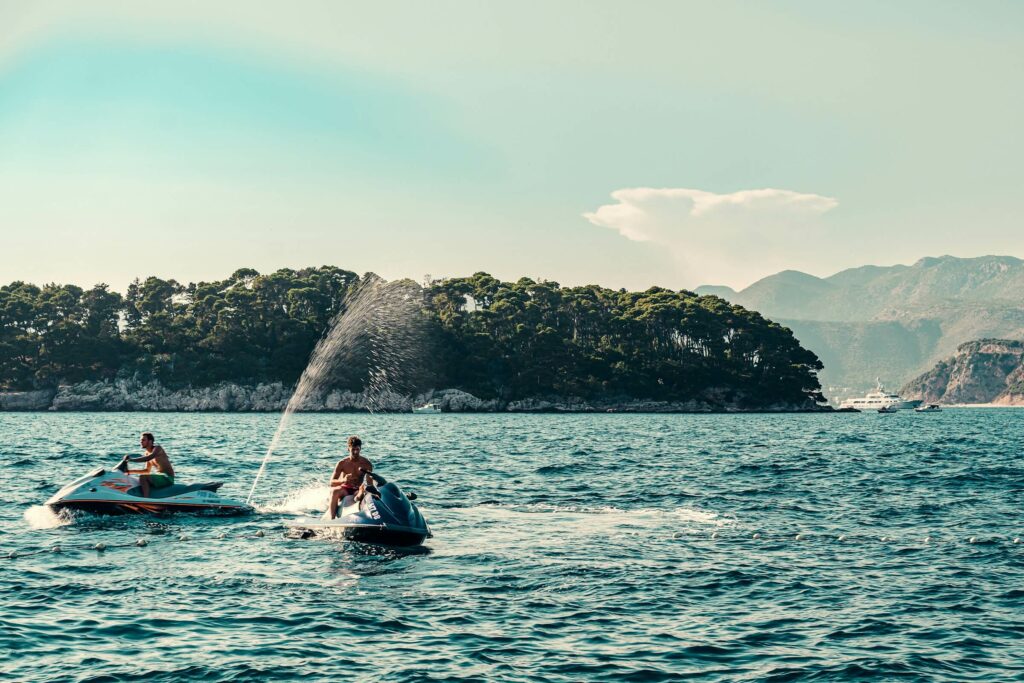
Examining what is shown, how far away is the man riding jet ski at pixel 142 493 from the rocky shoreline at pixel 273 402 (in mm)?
146321

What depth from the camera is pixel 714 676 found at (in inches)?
516

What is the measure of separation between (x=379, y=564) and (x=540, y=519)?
7498mm

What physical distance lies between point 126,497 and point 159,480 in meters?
1.08

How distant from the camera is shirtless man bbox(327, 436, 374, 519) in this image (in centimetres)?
2441

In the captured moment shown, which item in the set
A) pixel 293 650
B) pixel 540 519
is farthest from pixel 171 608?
pixel 540 519

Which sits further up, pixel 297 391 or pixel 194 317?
pixel 194 317

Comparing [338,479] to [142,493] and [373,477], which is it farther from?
[142,493]

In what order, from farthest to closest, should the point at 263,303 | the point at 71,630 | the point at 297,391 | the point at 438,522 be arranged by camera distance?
the point at 263,303
the point at 297,391
the point at 438,522
the point at 71,630

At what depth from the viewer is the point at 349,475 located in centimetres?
2456

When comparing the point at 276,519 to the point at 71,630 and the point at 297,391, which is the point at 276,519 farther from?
the point at 297,391

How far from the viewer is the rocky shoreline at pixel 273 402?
170625mm

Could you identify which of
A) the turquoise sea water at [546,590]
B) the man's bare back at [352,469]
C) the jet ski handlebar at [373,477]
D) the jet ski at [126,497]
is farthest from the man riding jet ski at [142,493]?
the jet ski handlebar at [373,477]

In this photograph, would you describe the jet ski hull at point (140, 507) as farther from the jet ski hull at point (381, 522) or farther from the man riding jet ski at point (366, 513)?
the jet ski hull at point (381, 522)

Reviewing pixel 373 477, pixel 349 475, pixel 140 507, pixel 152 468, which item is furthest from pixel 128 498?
pixel 373 477
